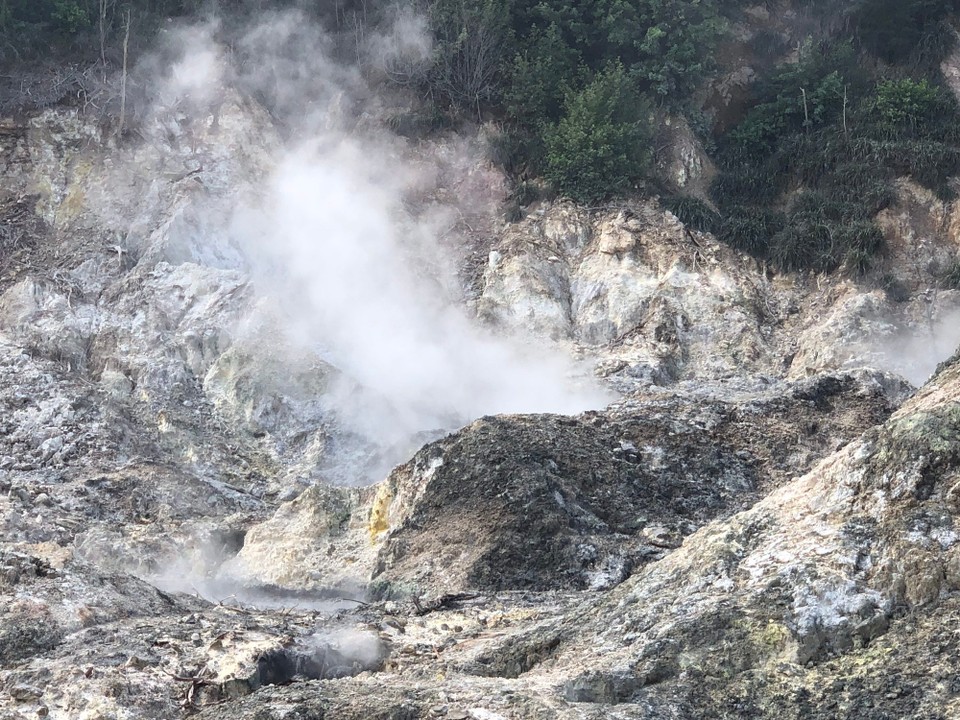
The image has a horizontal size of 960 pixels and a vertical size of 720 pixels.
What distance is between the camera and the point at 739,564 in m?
8.08

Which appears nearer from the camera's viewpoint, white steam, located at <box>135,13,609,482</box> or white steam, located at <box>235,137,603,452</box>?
white steam, located at <box>235,137,603,452</box>

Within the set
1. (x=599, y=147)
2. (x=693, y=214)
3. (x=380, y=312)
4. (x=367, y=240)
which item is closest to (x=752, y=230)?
(x=693, y=214)

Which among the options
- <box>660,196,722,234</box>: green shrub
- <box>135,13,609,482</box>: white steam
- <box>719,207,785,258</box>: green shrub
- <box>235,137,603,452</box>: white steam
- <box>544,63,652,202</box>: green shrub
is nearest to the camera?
<box>235,137,603,452</box>: white steam

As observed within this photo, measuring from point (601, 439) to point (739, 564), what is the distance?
5.77m

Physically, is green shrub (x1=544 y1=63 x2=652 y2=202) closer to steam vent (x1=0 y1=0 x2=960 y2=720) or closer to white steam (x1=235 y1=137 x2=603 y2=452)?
steam vent (x1=0 y1=0 x2=960 y2=720)

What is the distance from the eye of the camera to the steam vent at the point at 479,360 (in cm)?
770

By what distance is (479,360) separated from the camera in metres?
19.5

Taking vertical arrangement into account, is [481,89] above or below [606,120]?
above

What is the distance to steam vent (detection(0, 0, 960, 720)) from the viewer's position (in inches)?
303

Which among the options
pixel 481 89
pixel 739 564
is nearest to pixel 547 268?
pixel 481 89

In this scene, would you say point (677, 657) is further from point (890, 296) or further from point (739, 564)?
point (890, 296)

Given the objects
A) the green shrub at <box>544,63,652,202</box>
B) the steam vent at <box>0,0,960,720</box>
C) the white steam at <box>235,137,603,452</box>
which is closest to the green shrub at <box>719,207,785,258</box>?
the steam vent at <box>0,0,960,720</box>

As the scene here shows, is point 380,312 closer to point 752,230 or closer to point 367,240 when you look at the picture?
point 367,240

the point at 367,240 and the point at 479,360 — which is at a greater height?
the point at 367,240
